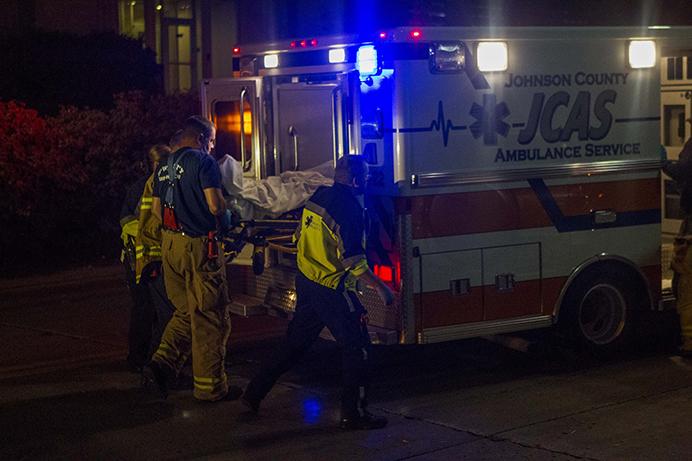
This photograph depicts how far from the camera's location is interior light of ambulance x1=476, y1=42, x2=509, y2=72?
797cm

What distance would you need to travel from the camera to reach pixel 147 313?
27.5 feet

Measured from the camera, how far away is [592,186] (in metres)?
8.45

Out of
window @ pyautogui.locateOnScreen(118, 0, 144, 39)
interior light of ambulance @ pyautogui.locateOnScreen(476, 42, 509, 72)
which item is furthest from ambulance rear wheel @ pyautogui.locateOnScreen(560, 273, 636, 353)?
window @ pyautogui.locateOnScreen(118, 0, 144, 39)

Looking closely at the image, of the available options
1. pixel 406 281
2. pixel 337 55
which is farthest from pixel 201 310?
pixel 337 55

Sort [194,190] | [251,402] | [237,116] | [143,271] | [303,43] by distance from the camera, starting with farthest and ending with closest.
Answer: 1. [237,116]
2. [303,43]
3. [143,271]
4. [194,190]
5. [251,402]

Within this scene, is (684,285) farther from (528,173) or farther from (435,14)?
(435,14)

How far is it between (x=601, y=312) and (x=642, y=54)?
191 cm

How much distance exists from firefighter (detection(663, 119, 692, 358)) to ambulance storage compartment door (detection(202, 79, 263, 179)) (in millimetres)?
3102

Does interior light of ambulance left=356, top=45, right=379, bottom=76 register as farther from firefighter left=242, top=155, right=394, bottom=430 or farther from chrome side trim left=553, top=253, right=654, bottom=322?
chrome side trim left=553, top=253, right=654, bottom=322

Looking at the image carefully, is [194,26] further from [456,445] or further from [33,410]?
[456,445]

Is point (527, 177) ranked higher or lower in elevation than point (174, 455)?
higher

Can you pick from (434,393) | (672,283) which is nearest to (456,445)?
(434,393)

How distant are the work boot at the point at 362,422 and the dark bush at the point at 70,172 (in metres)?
6.44

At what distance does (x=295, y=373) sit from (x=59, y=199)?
227 inches
